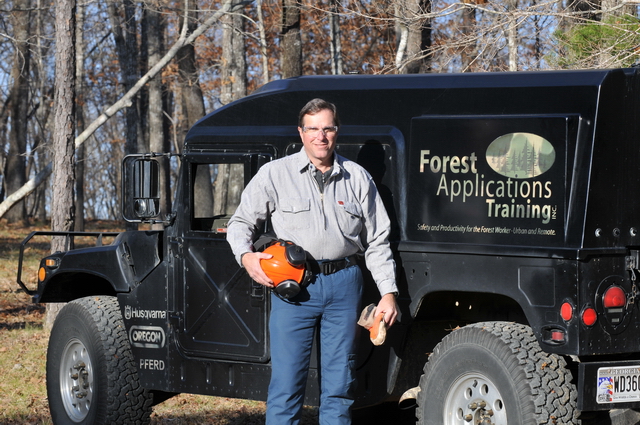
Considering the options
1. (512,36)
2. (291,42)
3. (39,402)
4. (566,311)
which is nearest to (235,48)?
(291,42)

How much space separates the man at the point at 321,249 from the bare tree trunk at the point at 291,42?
428 inches

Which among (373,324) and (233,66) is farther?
(233,66)

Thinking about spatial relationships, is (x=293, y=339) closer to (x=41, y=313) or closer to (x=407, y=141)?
(x=407, y=141)

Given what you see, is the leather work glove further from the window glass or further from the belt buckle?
the window glass

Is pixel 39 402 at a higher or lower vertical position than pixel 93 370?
lower

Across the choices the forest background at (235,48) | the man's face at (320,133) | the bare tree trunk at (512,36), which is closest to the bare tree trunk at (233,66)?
the forest background at (235,48)

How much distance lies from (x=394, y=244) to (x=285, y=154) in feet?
3.09

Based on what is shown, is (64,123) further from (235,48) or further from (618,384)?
(235,48)

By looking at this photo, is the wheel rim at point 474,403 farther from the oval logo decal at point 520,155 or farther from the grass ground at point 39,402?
the grass ground at point 39,402

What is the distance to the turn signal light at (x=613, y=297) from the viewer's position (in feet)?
14.0

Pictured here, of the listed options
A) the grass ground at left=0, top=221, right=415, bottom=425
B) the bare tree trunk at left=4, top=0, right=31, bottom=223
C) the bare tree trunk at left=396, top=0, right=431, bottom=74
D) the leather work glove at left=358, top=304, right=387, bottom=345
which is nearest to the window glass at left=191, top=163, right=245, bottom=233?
the leather work glove at left=358, top=304, right=387, bottom=345

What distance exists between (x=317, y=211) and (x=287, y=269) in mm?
395

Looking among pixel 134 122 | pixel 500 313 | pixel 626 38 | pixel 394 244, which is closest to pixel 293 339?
pixel 394 244

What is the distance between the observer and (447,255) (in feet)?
15.5
